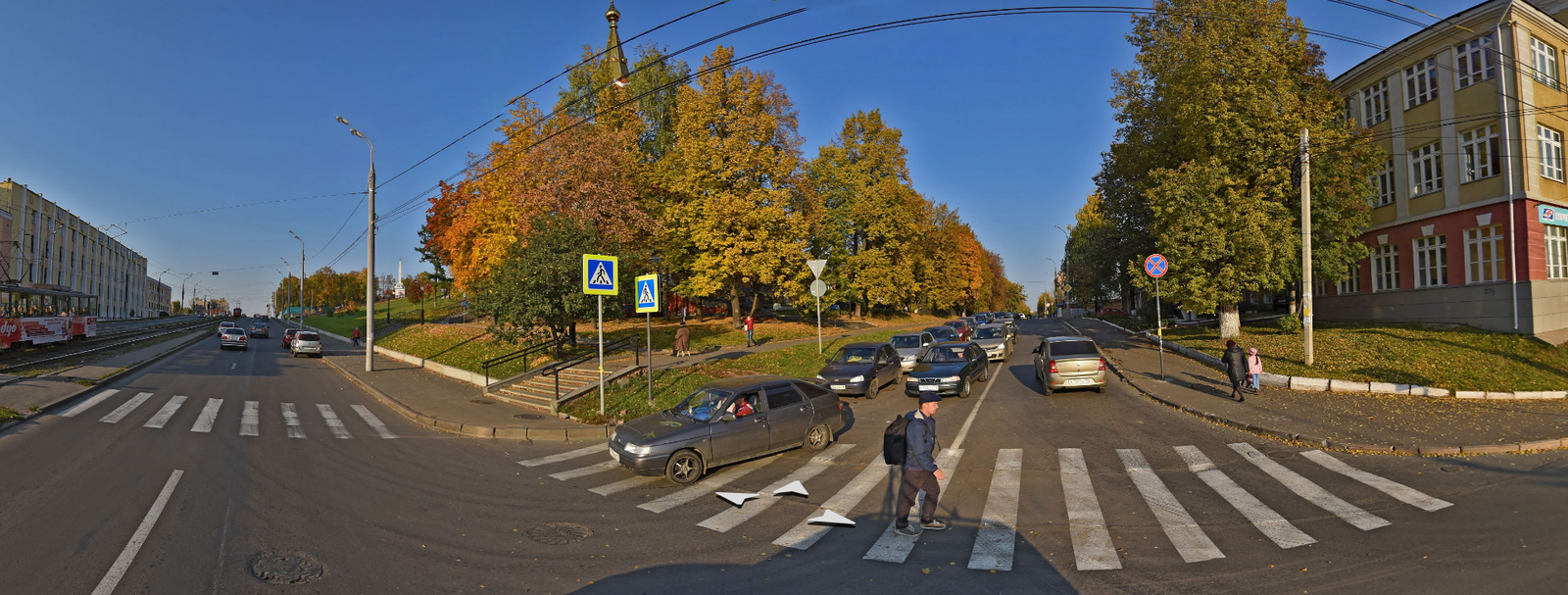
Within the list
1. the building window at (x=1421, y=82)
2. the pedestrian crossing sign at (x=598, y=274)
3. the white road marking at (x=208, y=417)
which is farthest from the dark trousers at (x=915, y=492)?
the building window at (x=1421, y=82)

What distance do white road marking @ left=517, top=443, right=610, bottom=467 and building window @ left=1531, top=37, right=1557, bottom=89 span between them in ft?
97.6

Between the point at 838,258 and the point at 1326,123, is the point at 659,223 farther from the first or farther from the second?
the point at 1326,123

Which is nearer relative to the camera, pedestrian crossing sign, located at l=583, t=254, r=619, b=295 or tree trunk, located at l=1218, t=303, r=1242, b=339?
pedestrian crossing sign, located at l=583, t=254, r=619, b=295

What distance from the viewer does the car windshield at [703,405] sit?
34.6ft

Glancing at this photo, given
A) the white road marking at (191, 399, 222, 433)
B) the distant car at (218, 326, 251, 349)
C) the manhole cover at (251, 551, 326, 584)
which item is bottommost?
the manhole cover at (251, 551, 326, 584)

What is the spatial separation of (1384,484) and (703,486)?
9.08 meters

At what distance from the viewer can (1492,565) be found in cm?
558

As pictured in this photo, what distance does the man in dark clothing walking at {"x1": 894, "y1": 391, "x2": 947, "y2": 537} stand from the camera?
6941 mm

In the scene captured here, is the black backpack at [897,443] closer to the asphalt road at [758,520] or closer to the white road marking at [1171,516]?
the asphalt road at [758,520]

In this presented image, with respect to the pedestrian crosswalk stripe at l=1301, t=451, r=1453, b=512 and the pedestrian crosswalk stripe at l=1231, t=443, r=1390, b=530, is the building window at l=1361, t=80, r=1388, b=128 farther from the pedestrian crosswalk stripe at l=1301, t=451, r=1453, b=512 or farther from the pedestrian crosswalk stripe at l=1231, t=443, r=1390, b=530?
the pedestrian crosswalk stripe at l=1231, t=443, r=1390, b=530

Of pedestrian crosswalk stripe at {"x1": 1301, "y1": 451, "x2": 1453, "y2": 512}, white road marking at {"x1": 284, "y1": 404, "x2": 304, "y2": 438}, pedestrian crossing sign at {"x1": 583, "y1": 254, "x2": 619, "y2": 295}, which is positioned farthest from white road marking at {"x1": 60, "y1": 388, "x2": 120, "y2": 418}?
pedestrian crosswalk stripe at {"x1": 1301, "y1": 451, "x2": 1453, "y2": 512}

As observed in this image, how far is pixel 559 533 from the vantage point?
722cm

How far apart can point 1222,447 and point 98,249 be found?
116200mm

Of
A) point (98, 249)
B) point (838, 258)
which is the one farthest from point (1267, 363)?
point (98, 249)
